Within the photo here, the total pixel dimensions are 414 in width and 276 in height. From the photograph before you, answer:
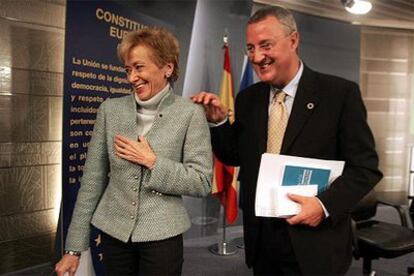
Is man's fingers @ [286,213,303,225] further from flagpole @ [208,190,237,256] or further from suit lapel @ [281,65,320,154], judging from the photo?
flagpole @ [208,190,237,256]

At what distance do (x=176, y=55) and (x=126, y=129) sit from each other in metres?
0.30

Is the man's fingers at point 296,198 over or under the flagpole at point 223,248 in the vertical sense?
over

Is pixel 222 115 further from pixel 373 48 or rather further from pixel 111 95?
pixel 373 48

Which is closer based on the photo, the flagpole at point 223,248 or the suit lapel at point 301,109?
the suit lapel at point 301,109

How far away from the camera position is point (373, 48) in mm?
5527

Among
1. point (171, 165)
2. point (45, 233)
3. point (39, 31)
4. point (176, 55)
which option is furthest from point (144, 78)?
point (45, 233)

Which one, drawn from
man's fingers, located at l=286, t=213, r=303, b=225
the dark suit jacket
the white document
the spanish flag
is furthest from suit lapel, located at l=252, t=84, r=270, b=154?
the spanish flag

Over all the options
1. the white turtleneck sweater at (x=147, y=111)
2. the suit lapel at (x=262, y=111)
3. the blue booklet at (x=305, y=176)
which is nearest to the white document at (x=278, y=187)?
the blue booklet at (x=305, y=176)

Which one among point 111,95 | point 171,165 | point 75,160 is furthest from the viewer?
point 111,95

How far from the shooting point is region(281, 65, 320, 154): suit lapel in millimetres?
1211

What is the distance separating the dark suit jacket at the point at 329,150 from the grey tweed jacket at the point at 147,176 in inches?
8.6

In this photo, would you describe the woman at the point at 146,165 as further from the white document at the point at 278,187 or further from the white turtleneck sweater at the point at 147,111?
the white document at the point at 278,187

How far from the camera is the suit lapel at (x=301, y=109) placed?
47.7 inches

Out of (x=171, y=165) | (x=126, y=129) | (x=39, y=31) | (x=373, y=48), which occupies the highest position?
(x=373, y=48)
